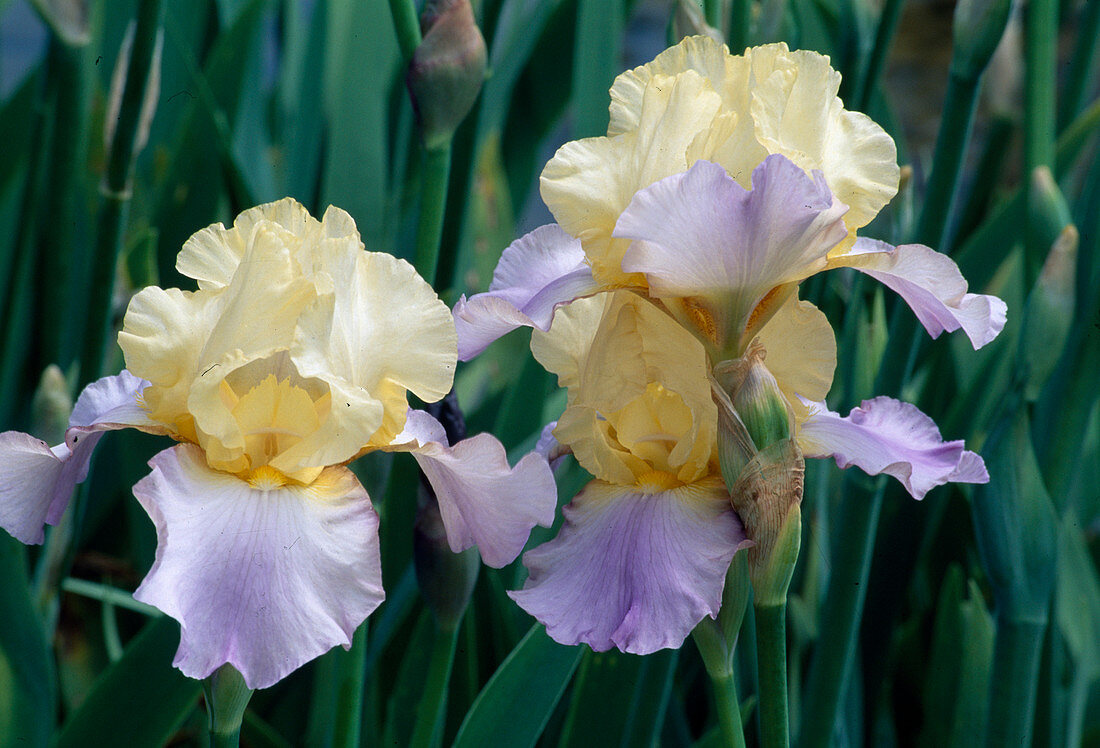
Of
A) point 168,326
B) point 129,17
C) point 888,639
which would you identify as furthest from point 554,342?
point 129,17

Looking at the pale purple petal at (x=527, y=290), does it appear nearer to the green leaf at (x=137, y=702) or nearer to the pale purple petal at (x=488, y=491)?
the pale purple petal at (x=488, y=491)

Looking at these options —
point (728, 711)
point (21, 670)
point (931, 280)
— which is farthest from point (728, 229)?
point (21, 670)

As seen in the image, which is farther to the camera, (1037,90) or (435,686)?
(1037,90)

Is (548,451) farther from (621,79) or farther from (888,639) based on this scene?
(888,639)

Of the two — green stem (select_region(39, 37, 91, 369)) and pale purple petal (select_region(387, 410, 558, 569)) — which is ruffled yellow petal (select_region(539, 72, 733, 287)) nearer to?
pale purple petal (select_region(387, 410, 558, 569))

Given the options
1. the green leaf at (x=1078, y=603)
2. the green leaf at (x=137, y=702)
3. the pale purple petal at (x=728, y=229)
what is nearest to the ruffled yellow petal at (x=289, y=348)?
the pale purple petal at (x=728, y=229)

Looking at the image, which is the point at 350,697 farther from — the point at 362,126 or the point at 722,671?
the point at 362,126
